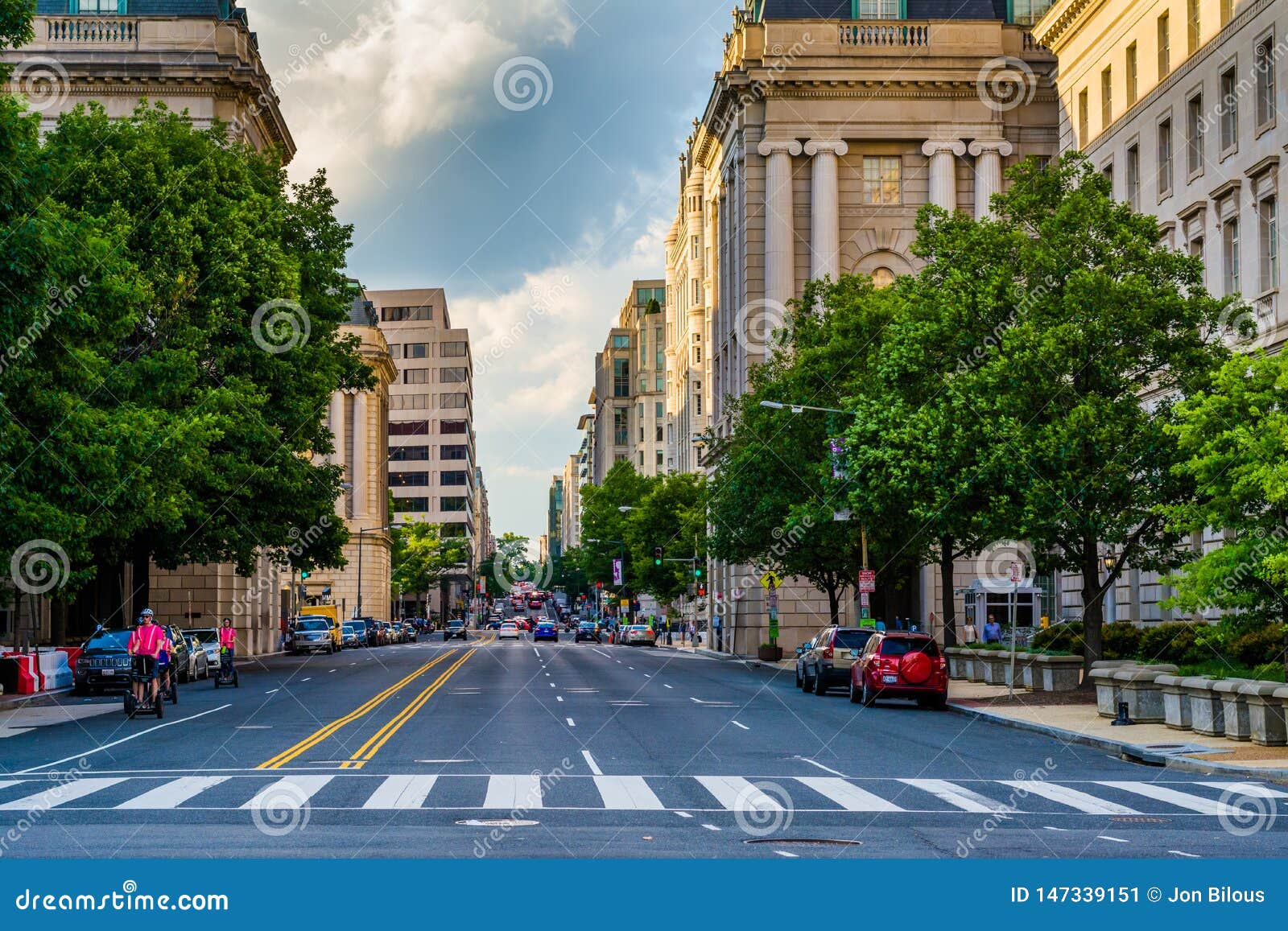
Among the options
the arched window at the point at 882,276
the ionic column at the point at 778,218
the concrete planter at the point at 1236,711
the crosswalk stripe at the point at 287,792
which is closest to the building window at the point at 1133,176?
the ionic column at the point at 778,218

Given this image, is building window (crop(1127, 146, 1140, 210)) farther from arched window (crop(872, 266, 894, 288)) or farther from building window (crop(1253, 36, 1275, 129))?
arched window (crop(872, 266, 894, 288))

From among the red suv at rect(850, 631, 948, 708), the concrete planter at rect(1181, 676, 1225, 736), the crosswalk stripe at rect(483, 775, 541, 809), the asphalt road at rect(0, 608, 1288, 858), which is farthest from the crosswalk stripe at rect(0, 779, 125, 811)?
the red suv at rect(850, 631, 948, 708)

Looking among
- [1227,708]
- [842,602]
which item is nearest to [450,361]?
[842,602]

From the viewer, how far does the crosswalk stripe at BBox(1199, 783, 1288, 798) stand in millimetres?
18062

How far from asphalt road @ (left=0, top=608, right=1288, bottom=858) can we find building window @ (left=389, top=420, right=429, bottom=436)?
15749 cm

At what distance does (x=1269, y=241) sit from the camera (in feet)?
131

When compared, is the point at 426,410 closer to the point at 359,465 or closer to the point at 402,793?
the point at 359,465

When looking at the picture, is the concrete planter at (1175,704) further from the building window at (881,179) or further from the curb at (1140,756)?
the building window at (881,179)

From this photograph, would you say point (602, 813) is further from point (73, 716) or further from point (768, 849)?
point (73, 716)

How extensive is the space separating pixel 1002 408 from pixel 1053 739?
9.34 m

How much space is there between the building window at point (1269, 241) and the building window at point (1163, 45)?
7795mm

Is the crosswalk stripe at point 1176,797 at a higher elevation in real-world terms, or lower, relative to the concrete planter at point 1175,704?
lower

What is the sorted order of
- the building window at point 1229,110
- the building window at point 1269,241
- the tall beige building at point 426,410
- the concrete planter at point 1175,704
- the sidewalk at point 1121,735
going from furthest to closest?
the tall beige building at point 426,410
the building window at point 1229,110
the building window at point 1269,241
the concrete planter at point 1175,704
the sidewalk at point 1121,735

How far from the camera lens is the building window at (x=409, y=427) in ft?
625
